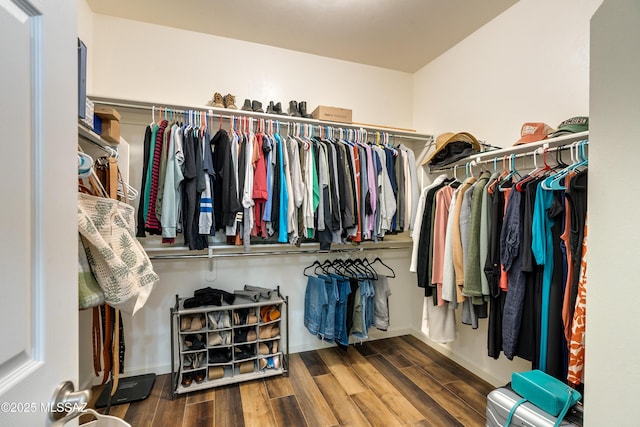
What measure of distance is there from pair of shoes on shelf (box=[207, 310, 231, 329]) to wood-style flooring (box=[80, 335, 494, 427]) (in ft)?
1.41

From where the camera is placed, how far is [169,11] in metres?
2.04

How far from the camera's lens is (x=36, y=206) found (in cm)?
45

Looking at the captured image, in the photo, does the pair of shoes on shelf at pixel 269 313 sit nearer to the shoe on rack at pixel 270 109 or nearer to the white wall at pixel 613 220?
the shoe on rack at pixel 270 109

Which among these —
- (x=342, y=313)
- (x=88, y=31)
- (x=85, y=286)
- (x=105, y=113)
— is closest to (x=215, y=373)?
(x=342, y=313)

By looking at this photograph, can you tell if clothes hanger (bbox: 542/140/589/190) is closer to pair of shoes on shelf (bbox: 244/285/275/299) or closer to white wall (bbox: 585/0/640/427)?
white wall (bbox: 585/0/640/427)

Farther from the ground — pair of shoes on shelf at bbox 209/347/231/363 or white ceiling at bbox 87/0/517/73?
white ceiling at bbox 87/0/517/73

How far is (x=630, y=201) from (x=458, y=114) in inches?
79.0

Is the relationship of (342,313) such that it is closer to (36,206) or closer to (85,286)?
(85,286)

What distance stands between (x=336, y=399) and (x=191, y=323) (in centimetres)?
Answer: 113

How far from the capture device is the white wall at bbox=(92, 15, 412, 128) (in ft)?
6.98

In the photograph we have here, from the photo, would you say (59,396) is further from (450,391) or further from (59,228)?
(450,391)

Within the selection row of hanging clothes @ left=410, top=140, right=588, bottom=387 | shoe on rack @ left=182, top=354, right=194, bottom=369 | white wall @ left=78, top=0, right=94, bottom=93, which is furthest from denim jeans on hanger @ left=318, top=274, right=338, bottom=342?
white wall @ left=78, top=0, right=94, bottom=93

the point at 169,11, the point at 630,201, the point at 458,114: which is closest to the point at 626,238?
the point at 630,201

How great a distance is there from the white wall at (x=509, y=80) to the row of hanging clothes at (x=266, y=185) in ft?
2.14
